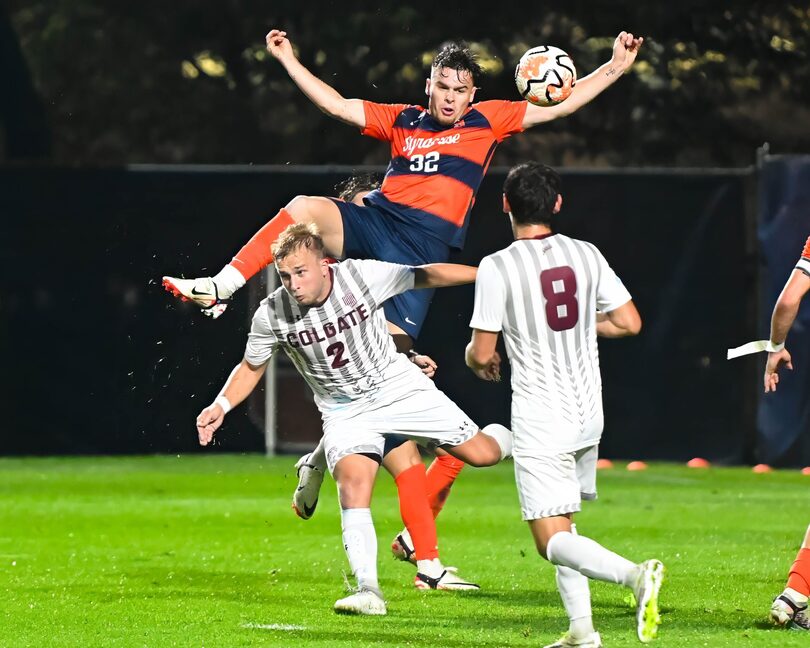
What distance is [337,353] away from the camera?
7.82 meters

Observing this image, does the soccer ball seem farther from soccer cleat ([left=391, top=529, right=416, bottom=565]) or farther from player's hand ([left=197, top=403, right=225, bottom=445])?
player's hand ([left=197, top=403, right=225, bottom=445])

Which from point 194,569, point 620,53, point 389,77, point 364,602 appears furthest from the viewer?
point 389,77

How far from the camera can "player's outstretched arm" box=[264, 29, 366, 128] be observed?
8.76 metres

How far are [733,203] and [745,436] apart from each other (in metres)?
2.16

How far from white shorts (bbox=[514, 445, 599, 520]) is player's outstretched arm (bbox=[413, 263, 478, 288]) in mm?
1321

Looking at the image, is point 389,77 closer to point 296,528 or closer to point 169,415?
point 169,415

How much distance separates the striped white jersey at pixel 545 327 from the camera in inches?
262

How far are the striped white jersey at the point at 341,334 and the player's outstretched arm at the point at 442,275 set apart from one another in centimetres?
4

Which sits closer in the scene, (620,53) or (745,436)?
(620,53)

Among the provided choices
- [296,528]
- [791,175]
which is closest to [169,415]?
[296,528]

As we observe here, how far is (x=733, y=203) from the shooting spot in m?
16.4

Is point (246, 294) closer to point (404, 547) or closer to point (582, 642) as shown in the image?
point (404, 547)

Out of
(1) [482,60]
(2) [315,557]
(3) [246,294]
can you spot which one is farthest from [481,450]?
(1) [482,60]

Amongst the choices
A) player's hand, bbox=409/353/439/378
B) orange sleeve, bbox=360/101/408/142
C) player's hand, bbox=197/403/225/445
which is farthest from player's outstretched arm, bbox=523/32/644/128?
player's hand, bbox=197/403/225/445
